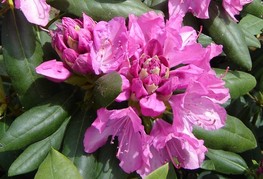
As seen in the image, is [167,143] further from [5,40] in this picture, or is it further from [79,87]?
[5,40]

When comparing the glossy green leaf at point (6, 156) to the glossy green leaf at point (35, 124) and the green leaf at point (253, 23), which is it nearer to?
the glossy green leaf at point (35, 124)

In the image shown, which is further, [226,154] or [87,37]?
[226,154]

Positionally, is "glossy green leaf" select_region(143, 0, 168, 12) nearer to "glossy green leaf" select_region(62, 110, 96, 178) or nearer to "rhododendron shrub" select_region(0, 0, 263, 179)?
"rhododendron shrub" select_region(0, 0, 263, 179)

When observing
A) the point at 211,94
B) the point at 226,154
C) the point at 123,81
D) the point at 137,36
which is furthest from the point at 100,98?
the point at 226,154

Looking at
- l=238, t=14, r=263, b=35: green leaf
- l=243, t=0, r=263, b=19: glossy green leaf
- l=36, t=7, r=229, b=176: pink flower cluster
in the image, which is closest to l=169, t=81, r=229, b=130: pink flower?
l=36, t=7, r=229, b=176: pink flower cluster

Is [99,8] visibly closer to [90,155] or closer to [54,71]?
[54,71]

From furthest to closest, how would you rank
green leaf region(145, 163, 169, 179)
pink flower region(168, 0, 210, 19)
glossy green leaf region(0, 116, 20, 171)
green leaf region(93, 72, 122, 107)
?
glossy green leaf region(0, 116, 20, 171) < pink flower region(168, 0, 210, 19) < green leaf region(93, 72, 122, 107) < green leaf region(145, 163, 169, 179)
